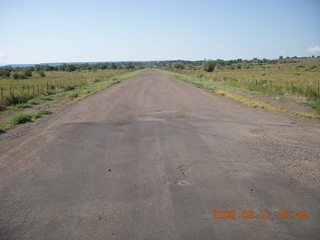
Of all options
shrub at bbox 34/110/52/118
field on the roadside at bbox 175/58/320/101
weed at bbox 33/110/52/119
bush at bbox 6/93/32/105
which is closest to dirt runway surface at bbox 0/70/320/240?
weed at bbox 33/110/52/119

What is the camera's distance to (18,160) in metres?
6.68

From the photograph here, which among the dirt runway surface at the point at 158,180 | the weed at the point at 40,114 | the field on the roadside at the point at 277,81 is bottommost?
the weed at the point at 40,114

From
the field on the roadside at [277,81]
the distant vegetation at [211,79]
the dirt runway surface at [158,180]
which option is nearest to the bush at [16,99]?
the distant vegetation at [211,79]

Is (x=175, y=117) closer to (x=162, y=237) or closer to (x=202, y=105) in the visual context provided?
(x=202, y=105)

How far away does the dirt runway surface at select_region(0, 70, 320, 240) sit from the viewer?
3807mm

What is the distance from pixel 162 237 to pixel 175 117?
27.7 ft

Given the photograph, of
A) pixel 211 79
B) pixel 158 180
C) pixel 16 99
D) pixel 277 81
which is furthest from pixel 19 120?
pixel 277 81

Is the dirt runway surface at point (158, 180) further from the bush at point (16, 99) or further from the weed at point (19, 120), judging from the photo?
the bush at point (16, 99)

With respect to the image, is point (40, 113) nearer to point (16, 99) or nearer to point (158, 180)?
point (16, 99)

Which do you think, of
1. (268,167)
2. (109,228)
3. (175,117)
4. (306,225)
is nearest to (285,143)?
(268,167)

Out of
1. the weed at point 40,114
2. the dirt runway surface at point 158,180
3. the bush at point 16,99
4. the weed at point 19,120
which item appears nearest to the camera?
the dirt runway surface at point 158,180

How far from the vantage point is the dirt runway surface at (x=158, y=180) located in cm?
381
